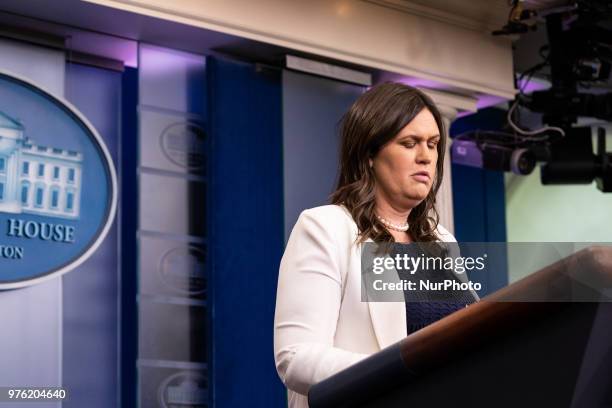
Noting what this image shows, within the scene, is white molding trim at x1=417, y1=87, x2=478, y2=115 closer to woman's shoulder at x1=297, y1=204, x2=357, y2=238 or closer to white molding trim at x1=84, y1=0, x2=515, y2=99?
white molding trim at x1=84, y1=0, x2=515, y2=99

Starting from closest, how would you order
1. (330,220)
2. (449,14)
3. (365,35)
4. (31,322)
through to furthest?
(330,220)
(31,322)
(365,35)
(449,14)

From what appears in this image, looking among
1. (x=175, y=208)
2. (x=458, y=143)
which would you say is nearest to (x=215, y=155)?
(x=175, y=208)

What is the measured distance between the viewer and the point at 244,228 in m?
4.62

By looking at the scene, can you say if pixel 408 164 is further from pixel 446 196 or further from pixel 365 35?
pixel 446 196

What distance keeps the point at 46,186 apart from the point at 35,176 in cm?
6

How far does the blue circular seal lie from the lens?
13.2 ft

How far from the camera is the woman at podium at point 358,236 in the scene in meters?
1.44

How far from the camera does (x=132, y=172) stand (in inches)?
184

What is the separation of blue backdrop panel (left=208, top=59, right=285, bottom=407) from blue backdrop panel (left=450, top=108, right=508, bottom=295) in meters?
1.84

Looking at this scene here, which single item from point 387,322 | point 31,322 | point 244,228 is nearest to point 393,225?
point 387,322

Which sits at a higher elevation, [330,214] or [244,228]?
[244,228]

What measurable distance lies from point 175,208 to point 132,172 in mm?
302

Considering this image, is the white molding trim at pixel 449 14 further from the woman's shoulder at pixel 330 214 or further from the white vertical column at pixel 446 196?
the woman's shoulder at pixel 330 214

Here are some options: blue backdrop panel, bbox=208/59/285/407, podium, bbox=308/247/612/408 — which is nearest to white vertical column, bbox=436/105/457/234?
blue backdrop panel, bbox=208/59/285/407
